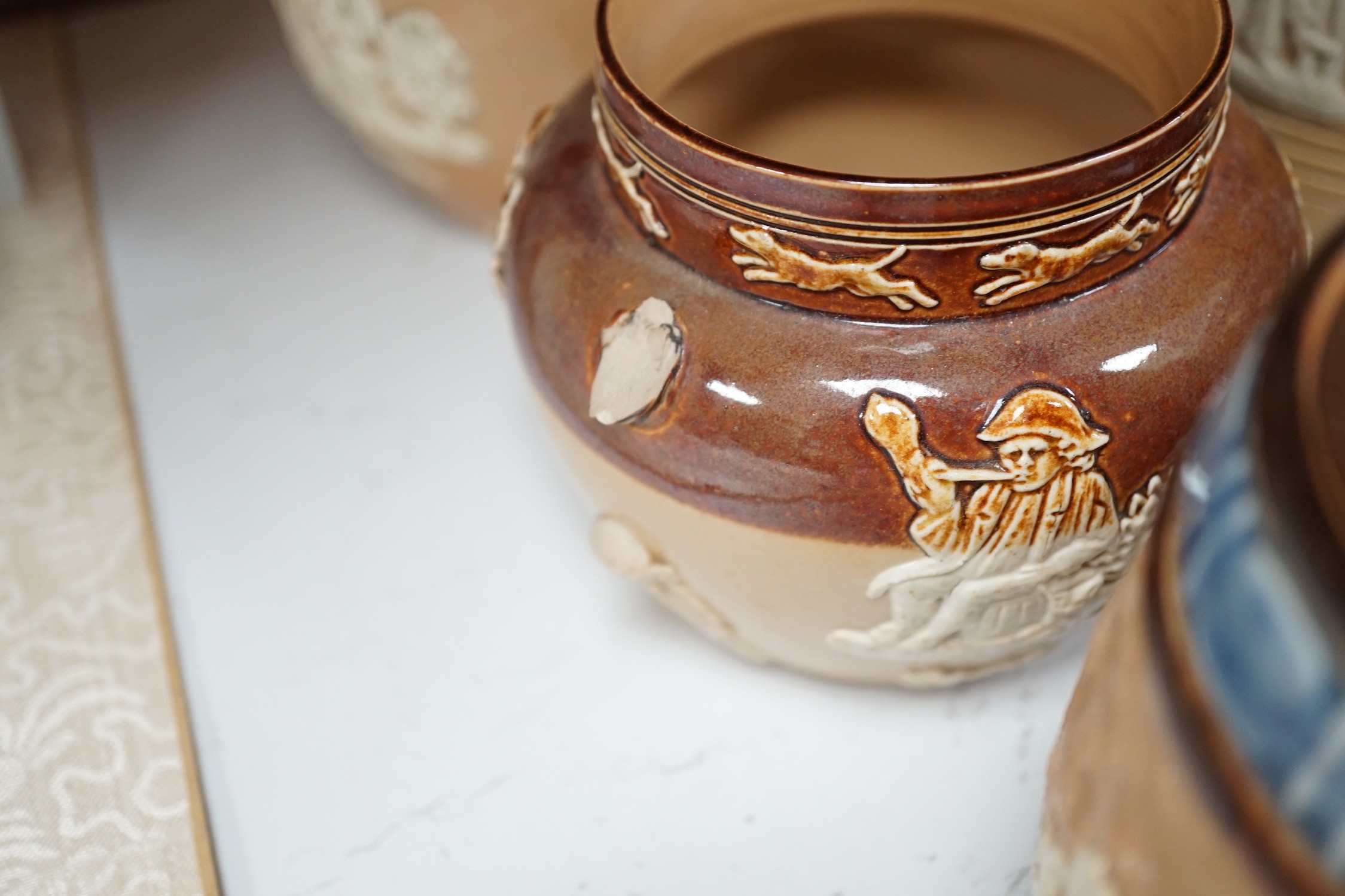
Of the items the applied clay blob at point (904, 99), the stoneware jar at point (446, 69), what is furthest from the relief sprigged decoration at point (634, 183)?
the stoneware jar at point (446, 69)

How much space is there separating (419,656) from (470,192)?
35 cm

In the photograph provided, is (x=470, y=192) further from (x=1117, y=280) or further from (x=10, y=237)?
(x=1117, y=280)

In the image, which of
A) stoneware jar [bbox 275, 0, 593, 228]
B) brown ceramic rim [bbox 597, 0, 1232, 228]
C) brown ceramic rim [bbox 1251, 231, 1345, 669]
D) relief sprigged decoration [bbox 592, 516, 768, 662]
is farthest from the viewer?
stoneware jar [bbox 275, 0, 593, 228]

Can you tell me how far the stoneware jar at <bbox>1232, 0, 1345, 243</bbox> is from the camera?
67 cm

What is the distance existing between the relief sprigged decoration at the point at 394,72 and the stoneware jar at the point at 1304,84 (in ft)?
1.50

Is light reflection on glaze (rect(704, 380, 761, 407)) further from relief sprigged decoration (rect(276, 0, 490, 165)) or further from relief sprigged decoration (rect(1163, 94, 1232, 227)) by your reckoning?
relief sprigged decoration (rect(276, 0, 490, 165))

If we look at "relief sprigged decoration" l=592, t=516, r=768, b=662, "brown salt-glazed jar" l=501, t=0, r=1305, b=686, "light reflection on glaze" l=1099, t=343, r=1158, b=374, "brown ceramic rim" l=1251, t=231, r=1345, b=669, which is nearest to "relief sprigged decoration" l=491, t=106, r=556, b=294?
"brown salt-glazed jar" l=501, t=0, r=1305, b=686

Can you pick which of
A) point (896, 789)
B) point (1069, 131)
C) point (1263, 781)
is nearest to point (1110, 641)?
point (1263, 781)

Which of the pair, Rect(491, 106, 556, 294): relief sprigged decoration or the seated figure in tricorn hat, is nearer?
the seated figure in tricorn hat

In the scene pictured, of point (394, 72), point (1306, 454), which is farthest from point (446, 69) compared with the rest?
point (1306, 454)

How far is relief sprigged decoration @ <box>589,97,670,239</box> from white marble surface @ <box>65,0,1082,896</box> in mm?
291

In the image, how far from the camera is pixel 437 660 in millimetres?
750

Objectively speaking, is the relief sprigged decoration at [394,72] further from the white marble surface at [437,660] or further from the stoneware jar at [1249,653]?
the stoneware jar at [1249,653]

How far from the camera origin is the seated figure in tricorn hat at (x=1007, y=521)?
50cm
